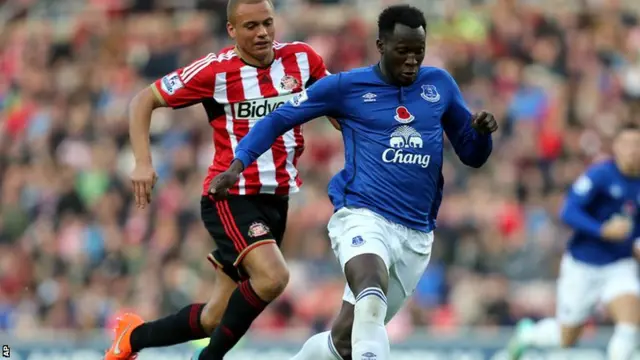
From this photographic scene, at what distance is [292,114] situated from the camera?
8.84m

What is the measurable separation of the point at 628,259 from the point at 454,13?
808cm

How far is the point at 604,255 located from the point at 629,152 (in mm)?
989

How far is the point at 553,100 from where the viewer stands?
18.2 meters

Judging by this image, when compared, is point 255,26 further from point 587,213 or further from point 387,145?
point 587,213

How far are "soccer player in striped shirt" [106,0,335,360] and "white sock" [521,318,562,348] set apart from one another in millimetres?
3964

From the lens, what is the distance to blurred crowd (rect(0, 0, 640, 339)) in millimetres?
16609

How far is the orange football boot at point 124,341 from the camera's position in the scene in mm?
10023

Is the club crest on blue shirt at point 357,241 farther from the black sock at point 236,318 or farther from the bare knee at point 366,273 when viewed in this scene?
the black sock at point 236,318

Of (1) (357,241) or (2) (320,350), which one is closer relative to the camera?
(1) (357,241)

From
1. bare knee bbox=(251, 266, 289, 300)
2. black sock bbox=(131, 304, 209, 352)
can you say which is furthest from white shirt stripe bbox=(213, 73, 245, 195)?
black sock bbox=(131, 304, 209, 352)

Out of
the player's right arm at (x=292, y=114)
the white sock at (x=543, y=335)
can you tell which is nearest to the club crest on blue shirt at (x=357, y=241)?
the player's right arm at (x=292, y=114)

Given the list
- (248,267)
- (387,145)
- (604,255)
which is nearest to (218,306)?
(248,267)

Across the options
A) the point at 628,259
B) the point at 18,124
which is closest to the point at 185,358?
the point at 628,259

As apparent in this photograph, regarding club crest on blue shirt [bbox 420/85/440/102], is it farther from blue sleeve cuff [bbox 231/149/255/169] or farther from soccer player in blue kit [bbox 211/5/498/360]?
blue sleeve cuff [bbox 231/149/255/169]
